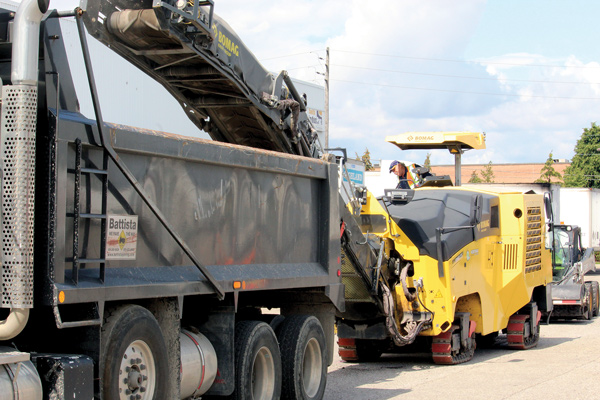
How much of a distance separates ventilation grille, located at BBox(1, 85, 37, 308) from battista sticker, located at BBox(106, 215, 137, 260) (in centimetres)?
68

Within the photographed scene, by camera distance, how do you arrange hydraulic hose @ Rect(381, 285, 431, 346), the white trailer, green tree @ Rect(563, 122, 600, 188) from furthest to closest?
green tree @ Rect(563, 122, 600, 188)
the white trailer
hydraulic hose @ Rect(381, 285, 431, 346)

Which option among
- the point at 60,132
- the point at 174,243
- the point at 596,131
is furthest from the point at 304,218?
the point at 596,131

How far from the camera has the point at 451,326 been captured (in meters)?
11.8

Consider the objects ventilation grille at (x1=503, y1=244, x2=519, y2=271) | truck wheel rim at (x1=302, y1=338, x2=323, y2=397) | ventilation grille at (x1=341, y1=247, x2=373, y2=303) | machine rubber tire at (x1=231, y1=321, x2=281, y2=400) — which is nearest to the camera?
machine rubber tire at (x1=231, y1=321, x2=281, y2=400)

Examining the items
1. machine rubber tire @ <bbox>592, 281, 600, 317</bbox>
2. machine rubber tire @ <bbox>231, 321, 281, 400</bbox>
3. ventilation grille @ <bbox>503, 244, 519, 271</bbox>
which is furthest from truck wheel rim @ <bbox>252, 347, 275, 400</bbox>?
machine rubber tire @ <bbox>592, 281, 600, 317</bbox>

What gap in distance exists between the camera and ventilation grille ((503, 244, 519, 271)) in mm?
13553

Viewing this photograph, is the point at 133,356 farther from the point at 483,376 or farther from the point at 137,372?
the point at 483,376

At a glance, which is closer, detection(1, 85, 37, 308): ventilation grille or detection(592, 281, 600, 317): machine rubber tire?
detection(1, 85, 37, 308): ventilation grille

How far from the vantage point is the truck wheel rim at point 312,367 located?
8609 mm

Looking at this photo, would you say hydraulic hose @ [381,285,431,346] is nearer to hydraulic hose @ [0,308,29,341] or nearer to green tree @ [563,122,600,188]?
hydraulic hose @ [0,308,29,341]

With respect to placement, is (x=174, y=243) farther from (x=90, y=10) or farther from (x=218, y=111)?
(x=218, y=111)

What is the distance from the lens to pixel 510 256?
13.6 meters

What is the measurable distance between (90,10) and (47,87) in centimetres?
197

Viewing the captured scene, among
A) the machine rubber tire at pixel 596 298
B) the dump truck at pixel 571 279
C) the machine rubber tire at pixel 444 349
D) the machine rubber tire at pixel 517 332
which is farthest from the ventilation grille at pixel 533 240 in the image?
the machine rubber tire at pixel 596 298
